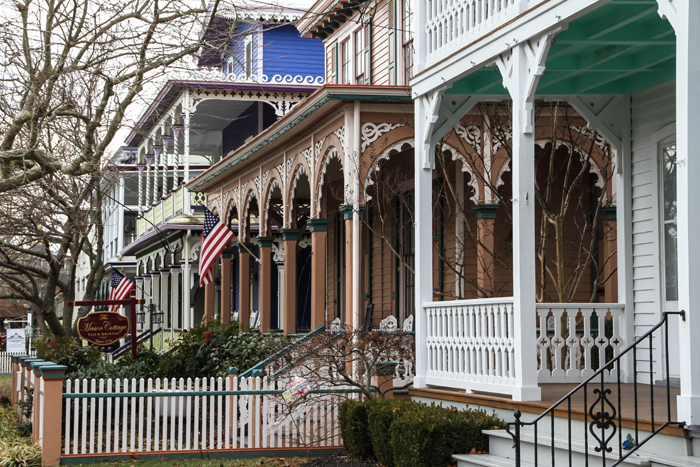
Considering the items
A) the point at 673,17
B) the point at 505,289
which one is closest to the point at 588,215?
the point at 505,289

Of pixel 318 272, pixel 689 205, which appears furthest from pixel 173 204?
pixel 689 205

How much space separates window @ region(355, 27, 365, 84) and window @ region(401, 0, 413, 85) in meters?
2.33

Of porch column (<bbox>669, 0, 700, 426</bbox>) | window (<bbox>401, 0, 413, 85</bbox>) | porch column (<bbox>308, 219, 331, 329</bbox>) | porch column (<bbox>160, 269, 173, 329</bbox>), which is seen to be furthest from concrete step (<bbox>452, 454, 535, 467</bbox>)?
porch column (<bbox>160, 269, 173, 329</bbox>)

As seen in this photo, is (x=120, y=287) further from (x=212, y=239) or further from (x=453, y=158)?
(x=453, y=158)

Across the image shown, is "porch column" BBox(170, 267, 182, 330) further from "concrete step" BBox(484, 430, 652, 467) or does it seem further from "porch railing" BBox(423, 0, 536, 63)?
"concrete step" BBox(484, 430, 652, 467)

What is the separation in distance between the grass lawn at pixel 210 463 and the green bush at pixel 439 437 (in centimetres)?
319

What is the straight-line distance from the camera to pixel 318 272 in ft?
→ 51.2

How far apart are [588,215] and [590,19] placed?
23.0ft

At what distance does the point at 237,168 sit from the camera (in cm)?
2108

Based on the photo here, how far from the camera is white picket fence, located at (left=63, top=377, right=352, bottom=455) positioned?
1211cm

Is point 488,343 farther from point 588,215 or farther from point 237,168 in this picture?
point 237,168

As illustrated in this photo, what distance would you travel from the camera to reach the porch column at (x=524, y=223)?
8.91m

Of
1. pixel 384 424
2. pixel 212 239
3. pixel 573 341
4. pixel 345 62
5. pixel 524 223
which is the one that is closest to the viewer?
pixel 524 223

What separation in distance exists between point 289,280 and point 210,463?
5.79 metres
